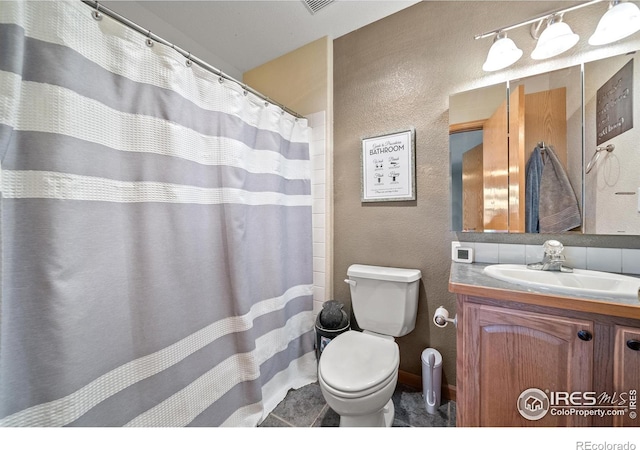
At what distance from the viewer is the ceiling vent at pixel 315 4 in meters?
1.29

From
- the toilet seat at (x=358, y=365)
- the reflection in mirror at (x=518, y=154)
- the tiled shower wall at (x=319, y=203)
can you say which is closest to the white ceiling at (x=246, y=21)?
the tiled shower wall at (x=319, y=203)

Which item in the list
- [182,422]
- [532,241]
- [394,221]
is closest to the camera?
[182,422]

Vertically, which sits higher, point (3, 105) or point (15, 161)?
point (3, 105)

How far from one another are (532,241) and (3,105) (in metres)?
1.97

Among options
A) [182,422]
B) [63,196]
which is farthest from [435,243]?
[63,196]

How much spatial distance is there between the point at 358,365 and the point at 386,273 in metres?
0.50

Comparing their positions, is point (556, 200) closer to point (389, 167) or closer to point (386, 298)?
point (389, 167)

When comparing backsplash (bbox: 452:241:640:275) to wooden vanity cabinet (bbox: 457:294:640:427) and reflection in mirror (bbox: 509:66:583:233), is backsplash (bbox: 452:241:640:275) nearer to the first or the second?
reflection in mirror (bbox: 509:66:583:233)

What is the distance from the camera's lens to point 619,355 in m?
0.63

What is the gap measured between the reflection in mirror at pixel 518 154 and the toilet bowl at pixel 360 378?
31.5 inches

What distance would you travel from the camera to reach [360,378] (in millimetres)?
948

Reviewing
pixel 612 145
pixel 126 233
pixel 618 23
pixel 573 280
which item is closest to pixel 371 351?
pixel 573 280

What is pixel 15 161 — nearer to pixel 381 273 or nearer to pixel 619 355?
pixel 381 273

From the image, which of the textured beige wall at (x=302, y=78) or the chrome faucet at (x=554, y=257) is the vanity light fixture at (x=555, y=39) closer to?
the chrome faucet at (x=554, y=257)
